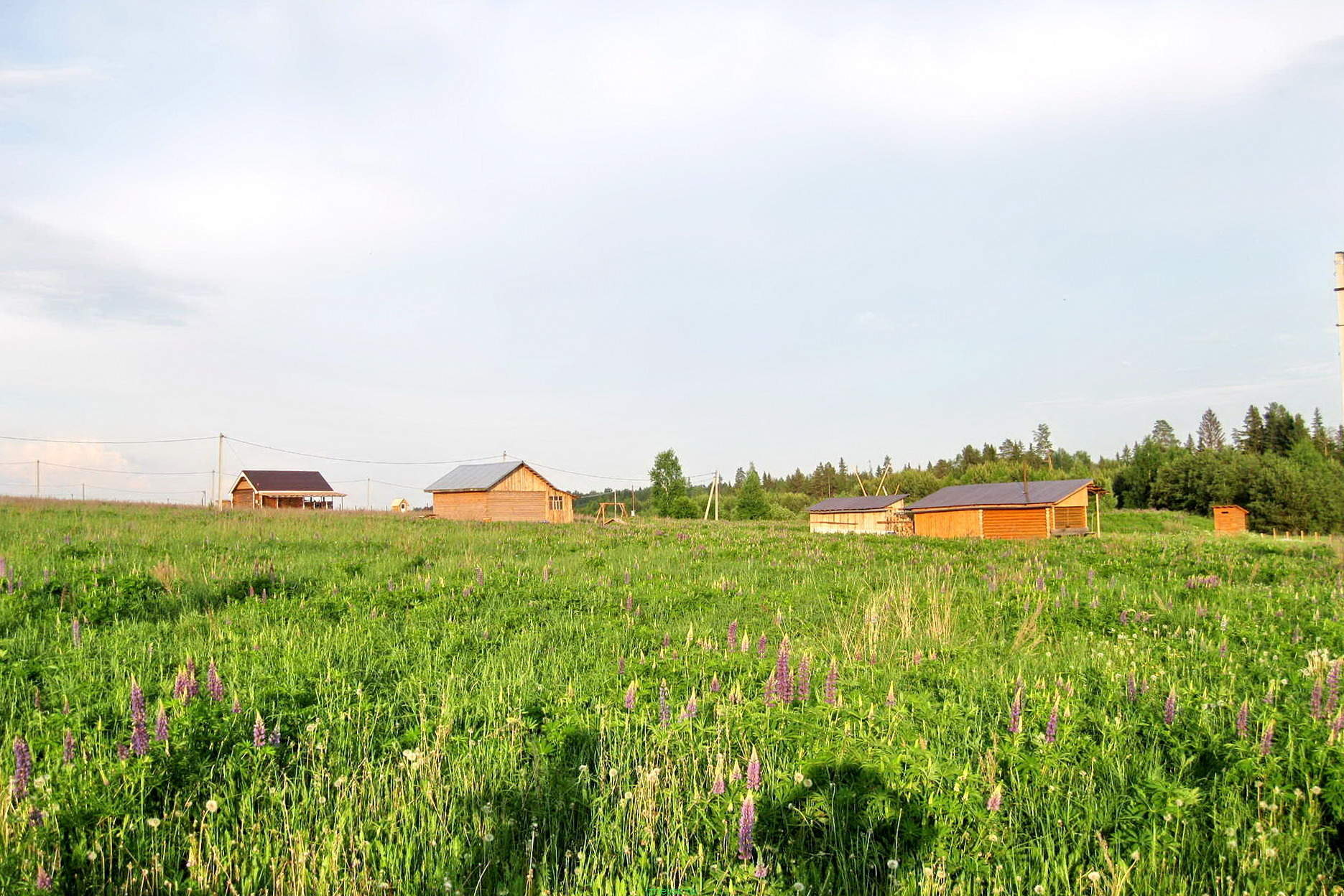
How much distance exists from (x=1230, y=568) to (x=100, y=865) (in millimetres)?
17139

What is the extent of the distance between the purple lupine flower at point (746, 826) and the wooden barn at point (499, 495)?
42963mm

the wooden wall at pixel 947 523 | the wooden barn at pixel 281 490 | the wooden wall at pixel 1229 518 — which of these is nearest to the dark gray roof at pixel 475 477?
the wooden barn at pixel 281 490

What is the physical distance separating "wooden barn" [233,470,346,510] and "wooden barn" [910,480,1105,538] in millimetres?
49573

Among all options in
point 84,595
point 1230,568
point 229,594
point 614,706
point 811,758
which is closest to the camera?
point 811,758

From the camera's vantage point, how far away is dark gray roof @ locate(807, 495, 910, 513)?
204ft

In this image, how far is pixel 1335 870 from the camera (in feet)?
10.5

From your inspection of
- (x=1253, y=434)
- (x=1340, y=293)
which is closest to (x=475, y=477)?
(x=1340, y=293)

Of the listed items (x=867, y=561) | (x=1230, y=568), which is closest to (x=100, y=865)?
(x=867, y=561)

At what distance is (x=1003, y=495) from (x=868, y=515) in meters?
13.1

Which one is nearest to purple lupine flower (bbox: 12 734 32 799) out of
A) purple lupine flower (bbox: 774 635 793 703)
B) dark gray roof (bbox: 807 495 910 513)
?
purple lupine flower (bbox: 774 635 793 703)

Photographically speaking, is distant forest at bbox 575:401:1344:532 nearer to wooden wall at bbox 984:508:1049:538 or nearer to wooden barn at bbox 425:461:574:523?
wooden wall at bbox 984:508:1049:538

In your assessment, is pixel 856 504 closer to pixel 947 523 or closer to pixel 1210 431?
pixel 947 523

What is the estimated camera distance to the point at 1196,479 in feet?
283

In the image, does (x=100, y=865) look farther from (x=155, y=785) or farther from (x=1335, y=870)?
(x=1335, y=870)
